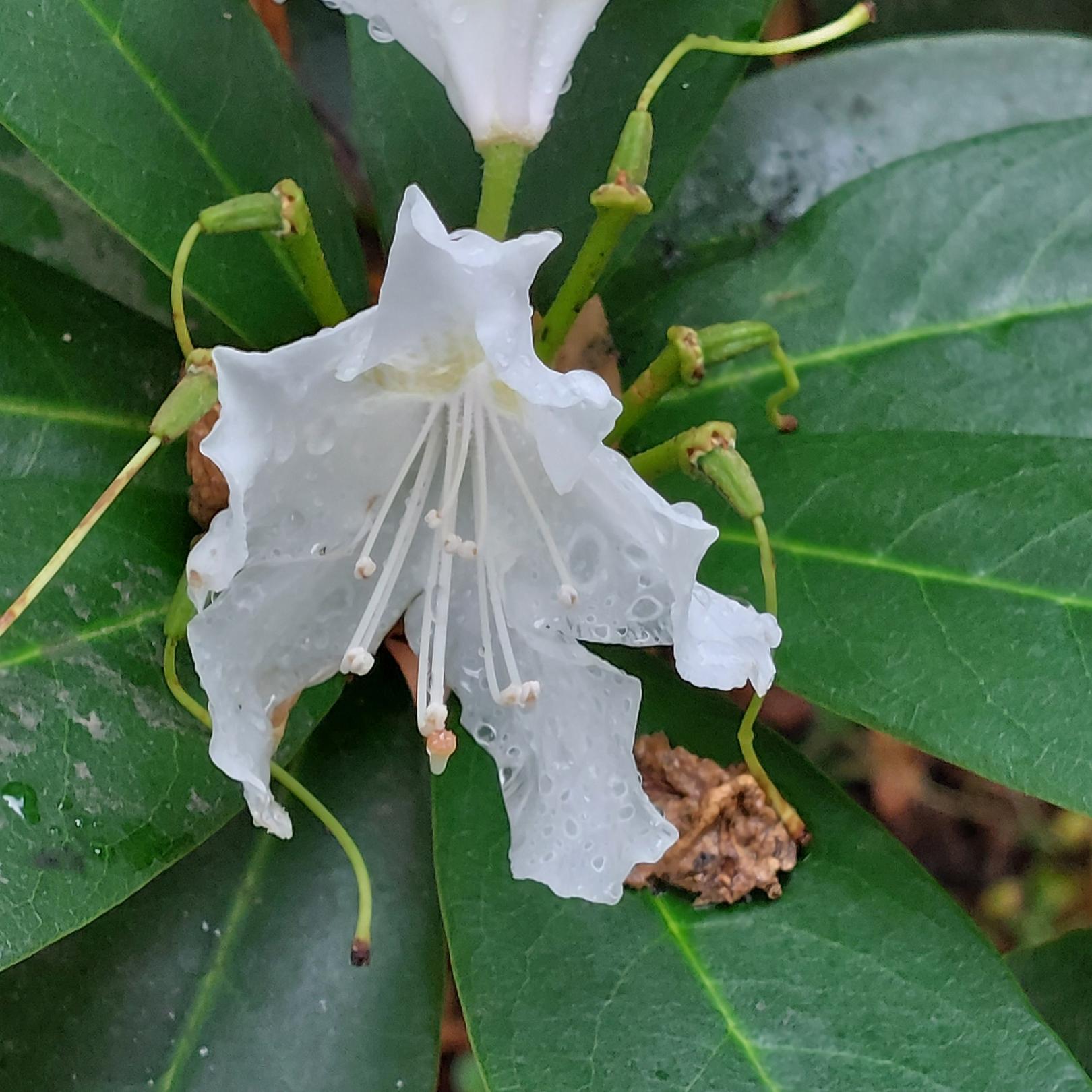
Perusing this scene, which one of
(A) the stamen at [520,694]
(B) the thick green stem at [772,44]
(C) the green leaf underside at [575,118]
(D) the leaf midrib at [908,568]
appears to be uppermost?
(B) the thick green stem at [772,44]

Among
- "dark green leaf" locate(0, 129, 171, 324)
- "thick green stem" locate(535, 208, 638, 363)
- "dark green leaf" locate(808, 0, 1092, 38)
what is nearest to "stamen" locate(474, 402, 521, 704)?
"thick green stem" locate(535, 208, 638, 363)

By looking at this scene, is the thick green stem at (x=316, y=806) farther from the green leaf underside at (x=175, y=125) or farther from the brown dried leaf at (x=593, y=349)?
the brown dried leaf at (x=593, y=349)

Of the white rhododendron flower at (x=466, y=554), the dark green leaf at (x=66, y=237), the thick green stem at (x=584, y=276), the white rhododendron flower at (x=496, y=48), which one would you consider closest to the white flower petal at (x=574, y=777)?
the white rhododendron flower at (x=466, y=554)

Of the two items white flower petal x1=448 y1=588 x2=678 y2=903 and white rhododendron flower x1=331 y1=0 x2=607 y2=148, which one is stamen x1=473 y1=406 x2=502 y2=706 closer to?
white flower petal x1=448 y1=588 x2=678 y2=903

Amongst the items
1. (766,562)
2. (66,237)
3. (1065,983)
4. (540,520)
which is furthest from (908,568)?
(66,237)

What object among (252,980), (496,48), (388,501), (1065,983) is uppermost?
(496,48)

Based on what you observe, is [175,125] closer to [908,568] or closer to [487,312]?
[487,312]
